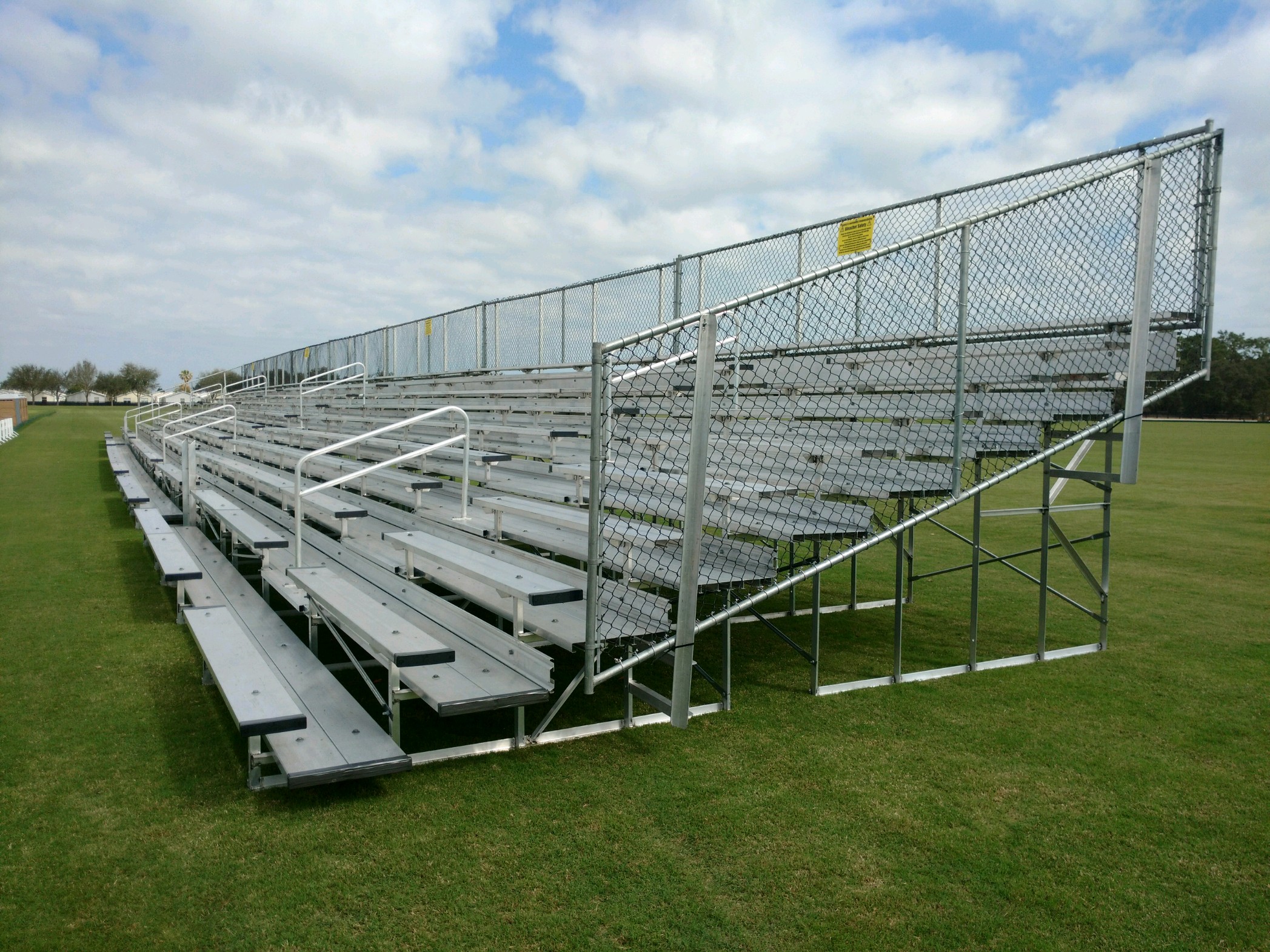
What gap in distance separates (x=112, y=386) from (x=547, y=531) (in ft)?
349

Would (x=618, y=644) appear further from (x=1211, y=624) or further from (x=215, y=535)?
(x=215, y=535)

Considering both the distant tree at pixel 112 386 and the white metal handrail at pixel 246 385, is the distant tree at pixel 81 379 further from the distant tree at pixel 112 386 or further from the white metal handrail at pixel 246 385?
the white metal handrail at pixel 246 385

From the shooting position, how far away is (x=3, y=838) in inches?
121

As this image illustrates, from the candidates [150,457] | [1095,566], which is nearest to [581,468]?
[1095,566]

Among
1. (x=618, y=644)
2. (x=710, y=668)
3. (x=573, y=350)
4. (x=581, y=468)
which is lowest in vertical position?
(x=710, y=668)

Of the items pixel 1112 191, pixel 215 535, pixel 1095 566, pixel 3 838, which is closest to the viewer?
pixel 3 838

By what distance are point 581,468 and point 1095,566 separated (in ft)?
21.0

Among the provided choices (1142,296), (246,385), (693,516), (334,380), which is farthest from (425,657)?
(246,385)

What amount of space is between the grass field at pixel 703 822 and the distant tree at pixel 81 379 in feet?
349

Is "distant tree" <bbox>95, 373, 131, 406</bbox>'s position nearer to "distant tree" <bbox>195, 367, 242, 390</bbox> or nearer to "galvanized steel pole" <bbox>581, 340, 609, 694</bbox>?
"distant tree" <bbox>195, 367, 242, 390</bbox>

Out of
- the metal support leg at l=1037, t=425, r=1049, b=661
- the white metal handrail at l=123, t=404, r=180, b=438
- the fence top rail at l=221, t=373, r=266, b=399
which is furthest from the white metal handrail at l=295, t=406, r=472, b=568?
the fence top rail at l=221, t=373, r=266, b=399

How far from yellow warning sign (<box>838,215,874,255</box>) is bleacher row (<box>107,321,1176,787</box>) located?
2.49 ft

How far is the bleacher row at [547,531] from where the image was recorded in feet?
11.8

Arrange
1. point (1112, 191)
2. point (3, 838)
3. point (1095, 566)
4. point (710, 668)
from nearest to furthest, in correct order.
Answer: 1. point (3, 838)
2. point (1112, 191)
3. point (710, 668)
4. point (1095, 566)
